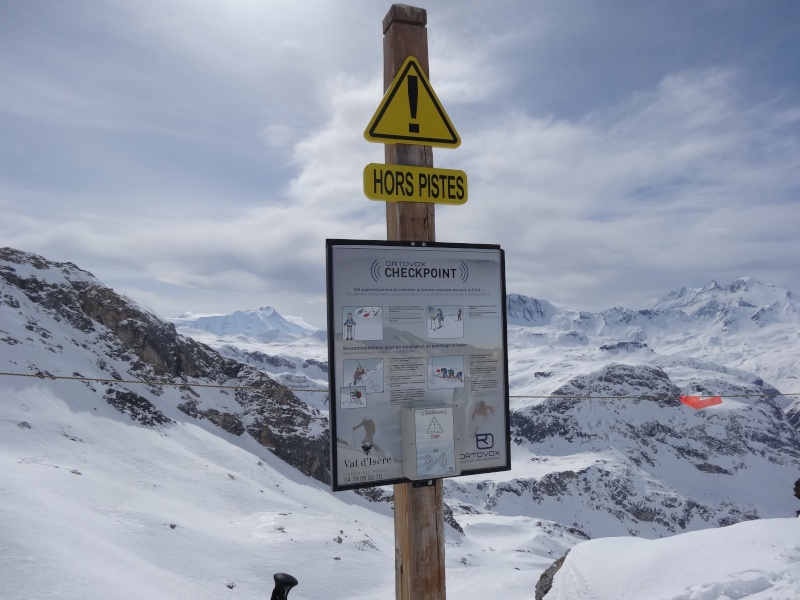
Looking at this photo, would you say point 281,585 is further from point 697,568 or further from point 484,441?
point 697,568

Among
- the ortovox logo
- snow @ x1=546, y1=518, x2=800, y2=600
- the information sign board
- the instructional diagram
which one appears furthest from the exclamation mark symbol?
snow @ x1=546, y1=518, x2=800, y2=600

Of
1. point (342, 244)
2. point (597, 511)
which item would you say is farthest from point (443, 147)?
point (597, 511)

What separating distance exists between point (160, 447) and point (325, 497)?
19863mm

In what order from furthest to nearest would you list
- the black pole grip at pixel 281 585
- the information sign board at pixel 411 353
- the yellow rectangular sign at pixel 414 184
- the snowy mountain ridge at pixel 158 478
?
the snowy mountain ridge at pixel 158 478, the yellow rectangular sign at pixel 414 184, the information sign board at pixel 411 353, the black pole grip at pixel 281 585

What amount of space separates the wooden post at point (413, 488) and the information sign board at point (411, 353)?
0.18 metres

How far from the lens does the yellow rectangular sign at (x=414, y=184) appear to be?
155 inches

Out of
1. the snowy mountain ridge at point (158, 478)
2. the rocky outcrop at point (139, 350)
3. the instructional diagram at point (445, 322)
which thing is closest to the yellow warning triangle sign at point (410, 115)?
the instructional diagram at point (445, 322)

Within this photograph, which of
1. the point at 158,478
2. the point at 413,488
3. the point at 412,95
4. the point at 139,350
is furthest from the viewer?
the point at 139,350

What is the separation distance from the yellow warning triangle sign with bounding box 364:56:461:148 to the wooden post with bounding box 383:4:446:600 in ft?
0.24

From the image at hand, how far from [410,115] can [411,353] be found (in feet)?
5.80

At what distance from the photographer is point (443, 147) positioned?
13.9 feet

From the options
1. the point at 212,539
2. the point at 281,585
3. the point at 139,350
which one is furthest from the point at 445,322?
the point at 139,350

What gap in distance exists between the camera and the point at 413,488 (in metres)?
3.84

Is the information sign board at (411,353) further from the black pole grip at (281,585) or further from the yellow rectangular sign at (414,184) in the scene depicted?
the black pole grip at (281,585)
